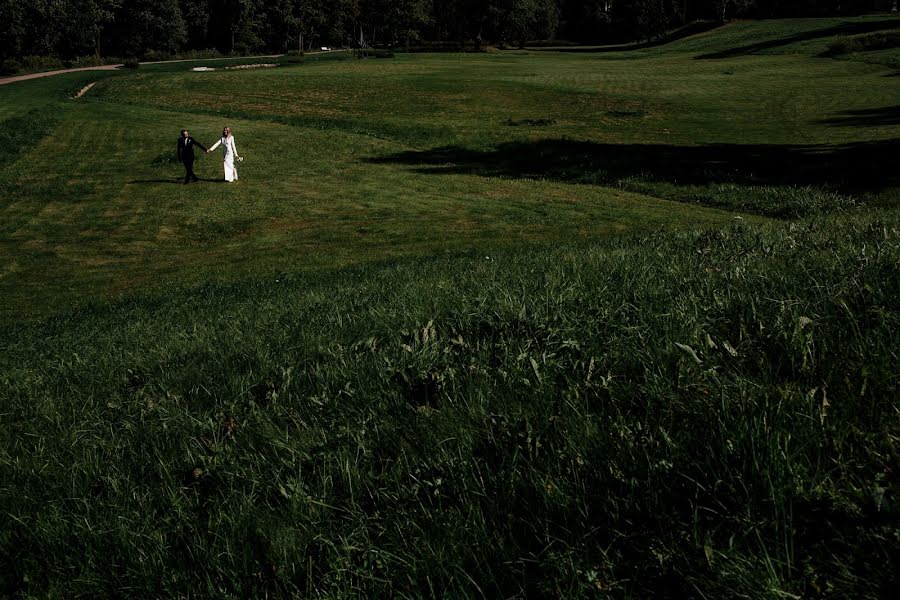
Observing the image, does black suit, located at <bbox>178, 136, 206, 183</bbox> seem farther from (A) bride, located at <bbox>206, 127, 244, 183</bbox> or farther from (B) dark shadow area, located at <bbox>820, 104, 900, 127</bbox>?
(B) dark shadow area, located at <bbox>820, 104, 900, 127</bbox>

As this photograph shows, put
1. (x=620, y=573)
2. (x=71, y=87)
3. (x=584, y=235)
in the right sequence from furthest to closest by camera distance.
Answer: (x=71, y=87) < (x=584, y=235) < (x=620, y=573)

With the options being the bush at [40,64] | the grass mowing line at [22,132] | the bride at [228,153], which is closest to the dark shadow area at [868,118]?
the bride at [228,153]

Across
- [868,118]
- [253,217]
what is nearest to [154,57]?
[253,217]

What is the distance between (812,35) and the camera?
75938 millimetres

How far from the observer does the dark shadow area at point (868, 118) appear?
1126 inches

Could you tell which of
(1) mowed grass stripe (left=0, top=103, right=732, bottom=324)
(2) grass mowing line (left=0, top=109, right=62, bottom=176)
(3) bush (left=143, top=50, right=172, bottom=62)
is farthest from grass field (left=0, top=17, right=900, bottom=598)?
(3) bush (left=143, top=50, right=172, bottom=62)

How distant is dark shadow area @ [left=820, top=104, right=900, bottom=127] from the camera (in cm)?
2859

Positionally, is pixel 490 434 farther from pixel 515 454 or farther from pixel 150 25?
pixel 150 25

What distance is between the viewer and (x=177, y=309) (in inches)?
400

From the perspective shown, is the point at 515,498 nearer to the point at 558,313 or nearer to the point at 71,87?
the point at 558,313

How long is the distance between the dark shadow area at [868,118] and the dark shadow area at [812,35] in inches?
1811

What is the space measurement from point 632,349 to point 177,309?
8.81 metres

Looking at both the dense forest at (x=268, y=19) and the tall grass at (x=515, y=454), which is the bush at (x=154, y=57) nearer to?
the dense forest at (x=268, y=19)

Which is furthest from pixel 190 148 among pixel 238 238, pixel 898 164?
pixel 898 164
